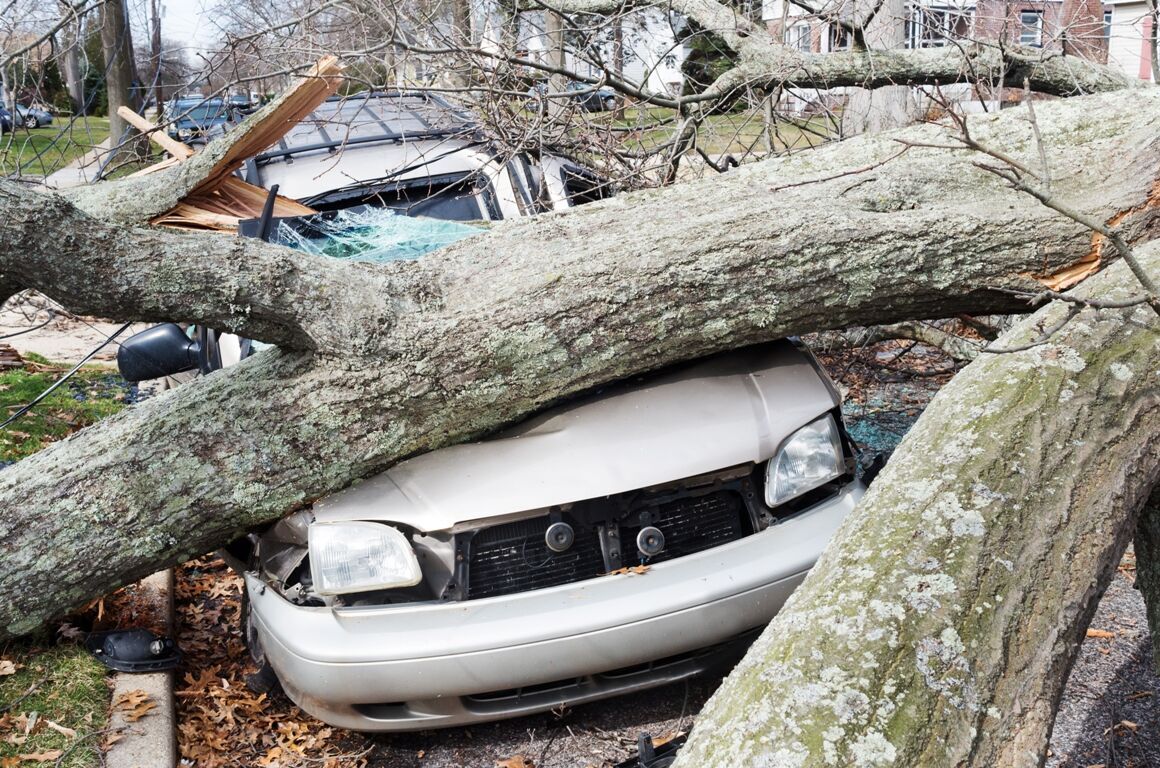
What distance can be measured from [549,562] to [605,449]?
1.23 ft

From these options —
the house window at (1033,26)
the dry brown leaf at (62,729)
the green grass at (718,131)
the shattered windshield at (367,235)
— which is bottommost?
the dry brown leaf at (62,729)

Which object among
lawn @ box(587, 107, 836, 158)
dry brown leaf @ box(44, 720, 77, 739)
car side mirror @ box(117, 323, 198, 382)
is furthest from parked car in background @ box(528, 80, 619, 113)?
dry brown leaf @ box(44, 720, 77, 739)

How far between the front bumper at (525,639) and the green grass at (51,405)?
9.44ft

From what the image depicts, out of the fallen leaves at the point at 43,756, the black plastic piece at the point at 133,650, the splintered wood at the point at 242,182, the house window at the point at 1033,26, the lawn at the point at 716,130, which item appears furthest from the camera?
the lawn at the point at 716,130

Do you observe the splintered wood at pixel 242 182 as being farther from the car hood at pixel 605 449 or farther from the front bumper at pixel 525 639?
the front bumper at pixel 525 639

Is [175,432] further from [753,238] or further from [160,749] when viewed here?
[753,238]

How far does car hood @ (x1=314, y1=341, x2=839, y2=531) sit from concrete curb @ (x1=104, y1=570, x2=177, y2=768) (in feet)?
2.74

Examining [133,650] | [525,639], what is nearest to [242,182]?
[133,650]

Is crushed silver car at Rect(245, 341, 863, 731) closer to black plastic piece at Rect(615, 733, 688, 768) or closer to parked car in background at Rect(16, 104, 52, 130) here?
black plastic piece at Rect(615, 733, 688, 768)

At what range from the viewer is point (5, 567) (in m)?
2.98

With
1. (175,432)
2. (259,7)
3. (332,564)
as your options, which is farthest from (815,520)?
(259,7)

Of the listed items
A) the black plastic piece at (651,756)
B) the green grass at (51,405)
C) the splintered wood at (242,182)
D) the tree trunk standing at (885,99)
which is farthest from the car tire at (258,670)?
the tree trunk standing at (885,99)

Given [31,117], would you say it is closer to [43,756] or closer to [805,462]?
[43,756]

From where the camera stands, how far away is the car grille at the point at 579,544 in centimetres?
297
